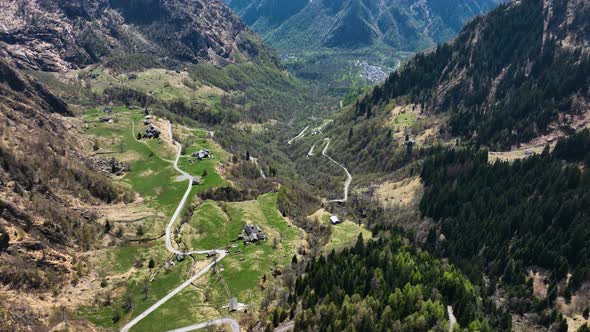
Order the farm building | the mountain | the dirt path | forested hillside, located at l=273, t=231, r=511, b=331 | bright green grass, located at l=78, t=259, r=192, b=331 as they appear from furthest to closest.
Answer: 1. the farm building
2. bright green grass, located at l=78, t=259, r=192, b=331
3. the dirt path
4. forested hillside, located at l=273, t=231, r=511, b=331
5. the mountain

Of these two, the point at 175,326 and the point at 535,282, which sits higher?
the point at 535,282

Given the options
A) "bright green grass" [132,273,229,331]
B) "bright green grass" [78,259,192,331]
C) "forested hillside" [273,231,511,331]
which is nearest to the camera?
"forested hillside" [273,231,511,331]

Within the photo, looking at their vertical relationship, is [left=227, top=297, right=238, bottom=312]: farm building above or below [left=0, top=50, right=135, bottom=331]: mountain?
below

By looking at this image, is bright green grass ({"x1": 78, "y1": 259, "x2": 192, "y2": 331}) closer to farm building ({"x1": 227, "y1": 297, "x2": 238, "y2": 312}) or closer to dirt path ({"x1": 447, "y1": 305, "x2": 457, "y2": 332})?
farm building ({"x1": 227, "y1": 297, "x2": 238, "y2": 312})

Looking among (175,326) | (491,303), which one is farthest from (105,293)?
(491,303)

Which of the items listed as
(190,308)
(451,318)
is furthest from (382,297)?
(190,308)

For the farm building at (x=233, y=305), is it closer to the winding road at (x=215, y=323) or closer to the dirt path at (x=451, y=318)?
the winding road at (x=215, y=323)

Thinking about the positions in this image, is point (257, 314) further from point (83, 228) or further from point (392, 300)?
point (83, 228)

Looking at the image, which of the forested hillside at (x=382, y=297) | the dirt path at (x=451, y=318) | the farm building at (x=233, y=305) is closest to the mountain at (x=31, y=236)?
the farm building at (x=233, y=305)


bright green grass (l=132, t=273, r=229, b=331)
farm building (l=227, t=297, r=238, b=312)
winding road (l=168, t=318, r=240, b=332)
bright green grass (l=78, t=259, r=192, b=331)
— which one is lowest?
bright green grass (l=78, t=259, r=192, b=331)

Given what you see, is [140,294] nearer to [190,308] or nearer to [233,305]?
[190,308]

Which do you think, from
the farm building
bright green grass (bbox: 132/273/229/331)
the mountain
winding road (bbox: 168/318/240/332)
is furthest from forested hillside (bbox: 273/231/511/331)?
the mountain
